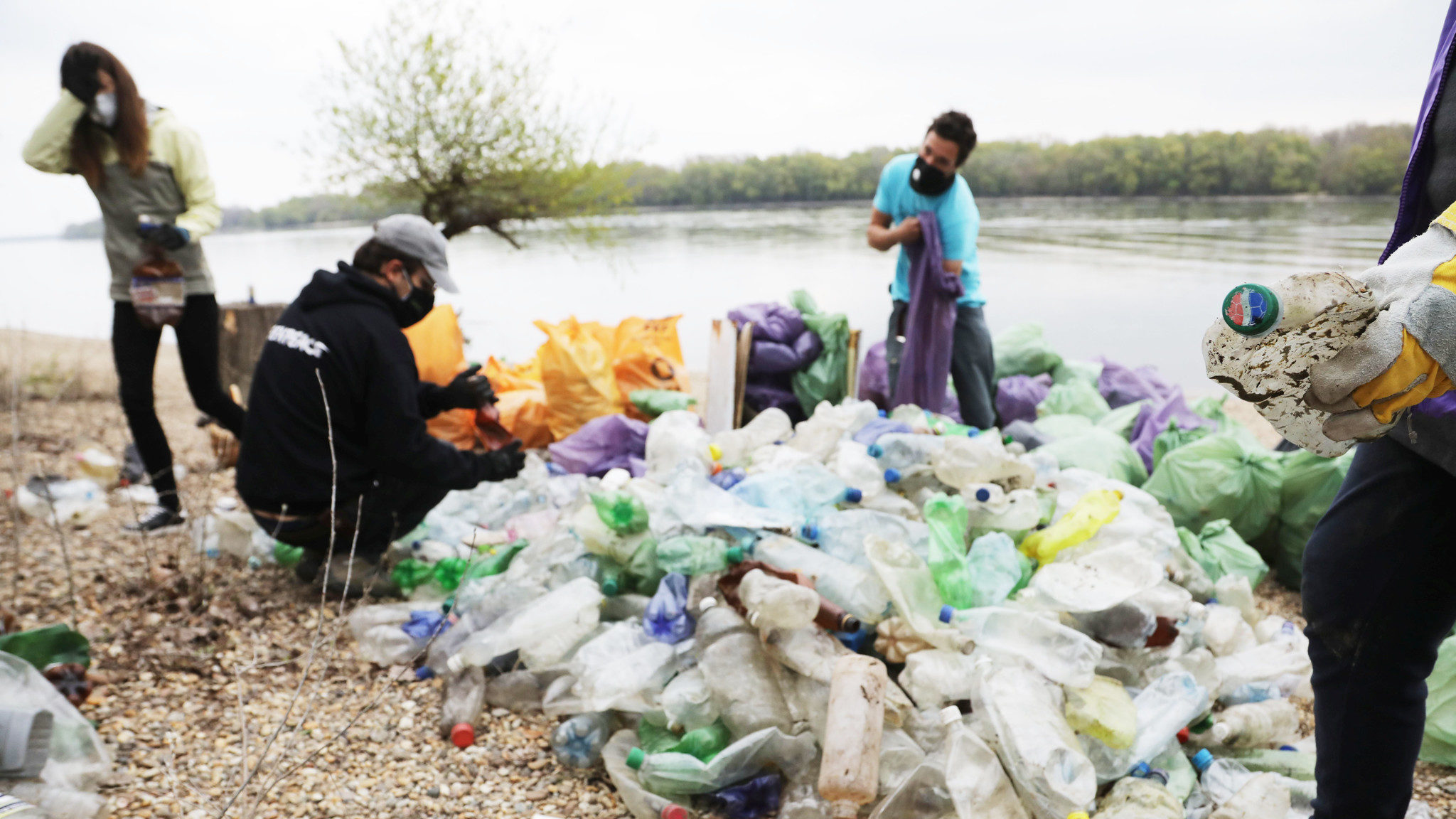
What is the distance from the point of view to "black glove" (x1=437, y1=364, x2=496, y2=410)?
10.5 ft

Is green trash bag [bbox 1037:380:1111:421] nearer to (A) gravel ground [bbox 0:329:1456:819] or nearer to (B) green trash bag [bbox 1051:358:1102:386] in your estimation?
(B) green trash bag [bbox 1051:358:1102:386]

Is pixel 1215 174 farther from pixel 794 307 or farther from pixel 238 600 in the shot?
pixel 238 600

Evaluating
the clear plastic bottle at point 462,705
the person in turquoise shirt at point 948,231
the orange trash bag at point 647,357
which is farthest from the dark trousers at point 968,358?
the clear plastic bottle at point 462,705

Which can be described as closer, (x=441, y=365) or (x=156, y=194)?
(x=156, y=194)

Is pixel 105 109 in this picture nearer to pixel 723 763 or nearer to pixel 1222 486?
pixel 723 763

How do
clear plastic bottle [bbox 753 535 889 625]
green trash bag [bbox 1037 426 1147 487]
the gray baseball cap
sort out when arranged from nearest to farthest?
clear plastic bottle [bbox 753 535 889 625] < the gray baseball cap < green trash bag [bbox 1037 426 1147 487]

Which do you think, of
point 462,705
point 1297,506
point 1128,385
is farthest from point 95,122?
point 1128,385

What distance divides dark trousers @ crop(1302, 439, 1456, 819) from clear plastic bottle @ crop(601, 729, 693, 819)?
1226 mm

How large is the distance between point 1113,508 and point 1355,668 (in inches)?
52.4

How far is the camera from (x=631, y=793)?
1.97 metres

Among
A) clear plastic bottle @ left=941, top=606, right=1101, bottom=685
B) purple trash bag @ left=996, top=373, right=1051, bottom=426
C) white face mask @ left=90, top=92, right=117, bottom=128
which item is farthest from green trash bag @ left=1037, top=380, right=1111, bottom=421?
white face mask @ left=90, top=92, right=117, bottom=128

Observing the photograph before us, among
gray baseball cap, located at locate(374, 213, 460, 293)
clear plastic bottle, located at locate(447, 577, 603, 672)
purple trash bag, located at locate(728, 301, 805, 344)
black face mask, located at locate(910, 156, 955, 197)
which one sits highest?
black face mask, located at locate(910, 156, 955, 197)

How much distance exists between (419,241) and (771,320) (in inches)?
93.4

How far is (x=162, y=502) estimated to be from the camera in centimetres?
346
